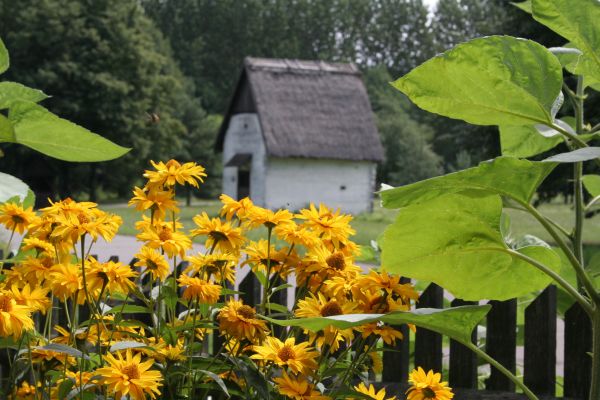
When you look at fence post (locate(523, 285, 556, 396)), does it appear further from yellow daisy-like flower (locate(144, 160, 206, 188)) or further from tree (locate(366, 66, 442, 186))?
tree (locate(366, 66, 442, 186))

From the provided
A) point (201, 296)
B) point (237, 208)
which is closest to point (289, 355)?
point (201, 296)

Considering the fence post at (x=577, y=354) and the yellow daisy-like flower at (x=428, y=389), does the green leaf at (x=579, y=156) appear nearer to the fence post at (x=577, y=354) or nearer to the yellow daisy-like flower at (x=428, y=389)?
the yellow daisy-like flower at (x=428, y=389)

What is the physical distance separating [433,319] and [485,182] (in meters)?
0.18

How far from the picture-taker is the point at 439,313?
0.88 metres

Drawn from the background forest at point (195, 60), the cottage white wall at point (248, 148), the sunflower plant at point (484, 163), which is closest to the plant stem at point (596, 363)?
the sunflower plant at point (484, 163)

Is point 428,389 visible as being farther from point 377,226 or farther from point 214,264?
point 377,226

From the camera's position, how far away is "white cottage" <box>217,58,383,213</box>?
30062mm

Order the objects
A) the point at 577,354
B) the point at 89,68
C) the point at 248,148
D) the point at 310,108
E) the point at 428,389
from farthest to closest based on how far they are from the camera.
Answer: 1. the point at 89,68
2. the point at 248,148
3. the point at 310,108
4. the point at 577,354
5. the point at 428,389

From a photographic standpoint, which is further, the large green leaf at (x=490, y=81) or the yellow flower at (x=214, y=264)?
the yellow flower at (x=214, y=264)

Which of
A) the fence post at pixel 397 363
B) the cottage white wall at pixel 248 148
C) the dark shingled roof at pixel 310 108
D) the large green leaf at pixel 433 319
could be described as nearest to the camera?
the large green leaf at pixel 433 319

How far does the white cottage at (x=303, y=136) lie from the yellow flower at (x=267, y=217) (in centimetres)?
2786

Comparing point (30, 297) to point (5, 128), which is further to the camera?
point (30, 297)

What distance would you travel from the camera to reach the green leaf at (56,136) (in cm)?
91

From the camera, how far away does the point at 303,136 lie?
97.9 feet
